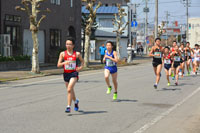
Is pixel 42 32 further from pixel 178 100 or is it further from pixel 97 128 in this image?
pixel 97 128

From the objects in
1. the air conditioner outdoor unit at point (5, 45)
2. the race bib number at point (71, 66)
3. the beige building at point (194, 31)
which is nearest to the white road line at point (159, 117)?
the race bib number at point (71, 66)

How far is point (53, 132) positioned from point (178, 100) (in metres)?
5.71

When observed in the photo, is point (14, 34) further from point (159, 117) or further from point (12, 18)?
point (159, 117)

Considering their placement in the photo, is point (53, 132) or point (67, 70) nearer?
point (53, 132)

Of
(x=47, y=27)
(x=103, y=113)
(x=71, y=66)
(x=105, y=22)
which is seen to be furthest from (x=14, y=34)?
(x=105, y=22)

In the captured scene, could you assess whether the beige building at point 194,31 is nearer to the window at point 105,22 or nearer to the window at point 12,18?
the window at point 105,22

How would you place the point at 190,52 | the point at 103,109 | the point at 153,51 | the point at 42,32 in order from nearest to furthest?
the point at 103,109 → the point at 153,51 → the point at 190,52 → the point at 42,32

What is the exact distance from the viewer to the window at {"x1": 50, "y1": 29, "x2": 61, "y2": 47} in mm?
34125

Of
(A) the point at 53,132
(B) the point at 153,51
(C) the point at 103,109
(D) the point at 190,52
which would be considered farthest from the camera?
(D) the point at 190,52

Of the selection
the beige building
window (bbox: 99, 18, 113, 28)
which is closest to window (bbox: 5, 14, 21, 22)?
window (bbox: 99, 18, 113, 28)

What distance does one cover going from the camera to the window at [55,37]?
34.1 m

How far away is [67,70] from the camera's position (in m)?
9.54

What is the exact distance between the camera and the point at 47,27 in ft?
109

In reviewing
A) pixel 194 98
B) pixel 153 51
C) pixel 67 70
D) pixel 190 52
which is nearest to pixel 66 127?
pixel 67 70
